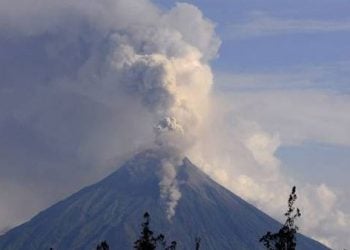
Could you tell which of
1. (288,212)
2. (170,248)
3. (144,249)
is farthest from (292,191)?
(170,248)

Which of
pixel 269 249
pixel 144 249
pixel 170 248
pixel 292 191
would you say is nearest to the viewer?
pixel 292 191

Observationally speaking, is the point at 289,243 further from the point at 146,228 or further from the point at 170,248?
the point at 170,248

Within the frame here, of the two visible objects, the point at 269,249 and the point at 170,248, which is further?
the point at 170,248

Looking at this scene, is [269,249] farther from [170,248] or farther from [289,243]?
[170,248]

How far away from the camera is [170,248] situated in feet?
239

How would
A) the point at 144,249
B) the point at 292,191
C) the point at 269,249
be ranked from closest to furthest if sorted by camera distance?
1. the point at 292,191
2. the point at 269,249
3. the point at 144,249

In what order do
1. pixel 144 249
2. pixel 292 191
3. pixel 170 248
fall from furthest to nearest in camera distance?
pixel 170 248
pixel 144 249
pixel 292 191

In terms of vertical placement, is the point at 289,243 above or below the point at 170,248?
below

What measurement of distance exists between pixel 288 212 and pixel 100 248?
80.3 feet

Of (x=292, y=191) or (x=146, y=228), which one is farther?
(x=146, y=228)

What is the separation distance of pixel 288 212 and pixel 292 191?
82.7 inches

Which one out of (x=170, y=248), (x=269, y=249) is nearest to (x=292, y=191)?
(x=269, y=249)

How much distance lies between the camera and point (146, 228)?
6512 cm

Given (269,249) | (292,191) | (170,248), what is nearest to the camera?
(292,191)
